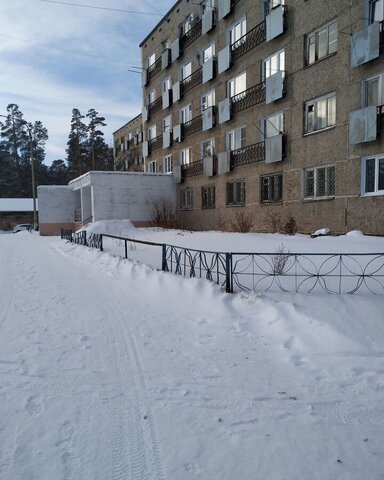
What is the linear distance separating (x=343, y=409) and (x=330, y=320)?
177 cm

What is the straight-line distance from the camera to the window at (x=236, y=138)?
18.9 meters

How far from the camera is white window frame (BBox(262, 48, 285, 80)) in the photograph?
51.9 feet

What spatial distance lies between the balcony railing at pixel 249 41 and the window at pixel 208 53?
7.53 ft

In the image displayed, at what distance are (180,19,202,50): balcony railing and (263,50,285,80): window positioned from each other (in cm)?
712

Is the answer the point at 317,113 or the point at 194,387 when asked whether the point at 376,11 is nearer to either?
the point at 317,113

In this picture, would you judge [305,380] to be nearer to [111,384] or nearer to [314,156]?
[111,384]

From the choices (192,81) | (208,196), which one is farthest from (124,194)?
(192,81)

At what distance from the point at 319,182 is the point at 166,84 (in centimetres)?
1670

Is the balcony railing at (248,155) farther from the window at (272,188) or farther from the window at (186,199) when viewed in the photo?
the window at (186,199)

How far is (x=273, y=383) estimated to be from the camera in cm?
383

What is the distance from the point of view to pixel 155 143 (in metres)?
28.4

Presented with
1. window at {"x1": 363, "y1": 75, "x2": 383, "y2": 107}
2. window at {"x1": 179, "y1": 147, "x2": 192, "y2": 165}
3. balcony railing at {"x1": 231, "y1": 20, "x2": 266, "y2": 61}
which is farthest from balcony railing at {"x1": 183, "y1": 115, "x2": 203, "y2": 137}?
window at {"x1": 363, "y1": 75, "x2": 383, "y2": 107}

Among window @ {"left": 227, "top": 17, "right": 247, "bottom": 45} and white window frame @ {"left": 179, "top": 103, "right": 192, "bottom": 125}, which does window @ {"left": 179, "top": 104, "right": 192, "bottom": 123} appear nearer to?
white window frame @ {"left": 179, "top": 103, "right": 192, "bottom": 125}

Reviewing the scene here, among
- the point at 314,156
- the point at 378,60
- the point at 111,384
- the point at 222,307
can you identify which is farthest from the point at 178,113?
the point at 111,384
